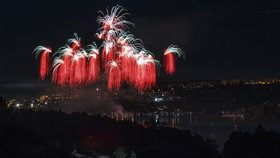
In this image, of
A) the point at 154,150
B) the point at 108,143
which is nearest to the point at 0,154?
the point at 154,150

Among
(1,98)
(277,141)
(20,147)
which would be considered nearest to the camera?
(20,147)

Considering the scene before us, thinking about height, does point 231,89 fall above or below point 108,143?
above

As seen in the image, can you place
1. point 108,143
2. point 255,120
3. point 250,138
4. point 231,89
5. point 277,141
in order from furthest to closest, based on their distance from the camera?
1. point 255,120
2. point 231,89
3. point 108,143
4. point 250,138
5. point 277,141

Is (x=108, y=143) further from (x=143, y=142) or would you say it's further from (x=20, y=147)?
(x=20, y=147)

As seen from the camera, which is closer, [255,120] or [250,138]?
[250,138]

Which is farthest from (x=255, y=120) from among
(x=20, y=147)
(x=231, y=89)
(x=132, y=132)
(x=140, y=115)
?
(x=20, y=147)

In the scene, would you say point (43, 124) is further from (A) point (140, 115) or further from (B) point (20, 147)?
(A) point (140, 115)
